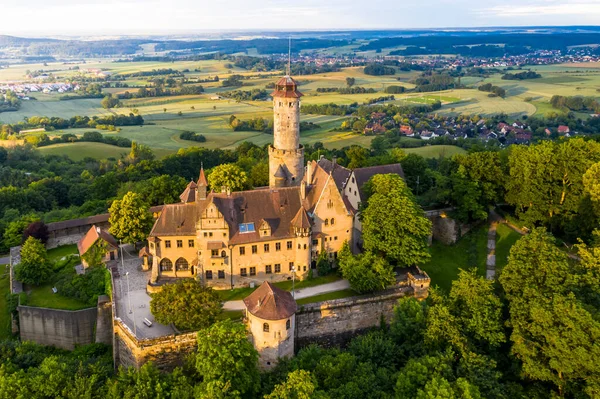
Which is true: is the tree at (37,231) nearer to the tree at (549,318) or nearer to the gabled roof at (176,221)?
the gabled roof at (176,221)

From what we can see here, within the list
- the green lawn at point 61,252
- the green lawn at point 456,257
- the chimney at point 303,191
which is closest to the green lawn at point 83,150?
the green lawn at point 61,252

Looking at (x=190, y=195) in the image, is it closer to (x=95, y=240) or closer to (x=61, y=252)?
(x=95, y=240)

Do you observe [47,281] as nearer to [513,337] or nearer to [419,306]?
[419,306]

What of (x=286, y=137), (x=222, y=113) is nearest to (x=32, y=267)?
(x=286, y=137)

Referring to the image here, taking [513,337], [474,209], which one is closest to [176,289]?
[513,337]

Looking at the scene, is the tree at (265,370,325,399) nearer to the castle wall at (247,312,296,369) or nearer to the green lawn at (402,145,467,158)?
the castle wall at (247,312,296,369)

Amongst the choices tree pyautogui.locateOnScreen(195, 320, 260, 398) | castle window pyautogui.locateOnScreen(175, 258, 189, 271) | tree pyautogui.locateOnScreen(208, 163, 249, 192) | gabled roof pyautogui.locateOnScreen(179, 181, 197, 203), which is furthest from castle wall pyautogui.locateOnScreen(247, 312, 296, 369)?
tree pyautogui.locateOnScreen(208, 163, 249, 192)

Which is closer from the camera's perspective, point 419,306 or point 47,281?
point 419,306

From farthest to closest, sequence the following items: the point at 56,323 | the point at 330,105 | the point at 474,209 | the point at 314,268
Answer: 1. the point at 330,105
2. the point at 474,209
3. the point at 314,268
4. the point at 56,323
